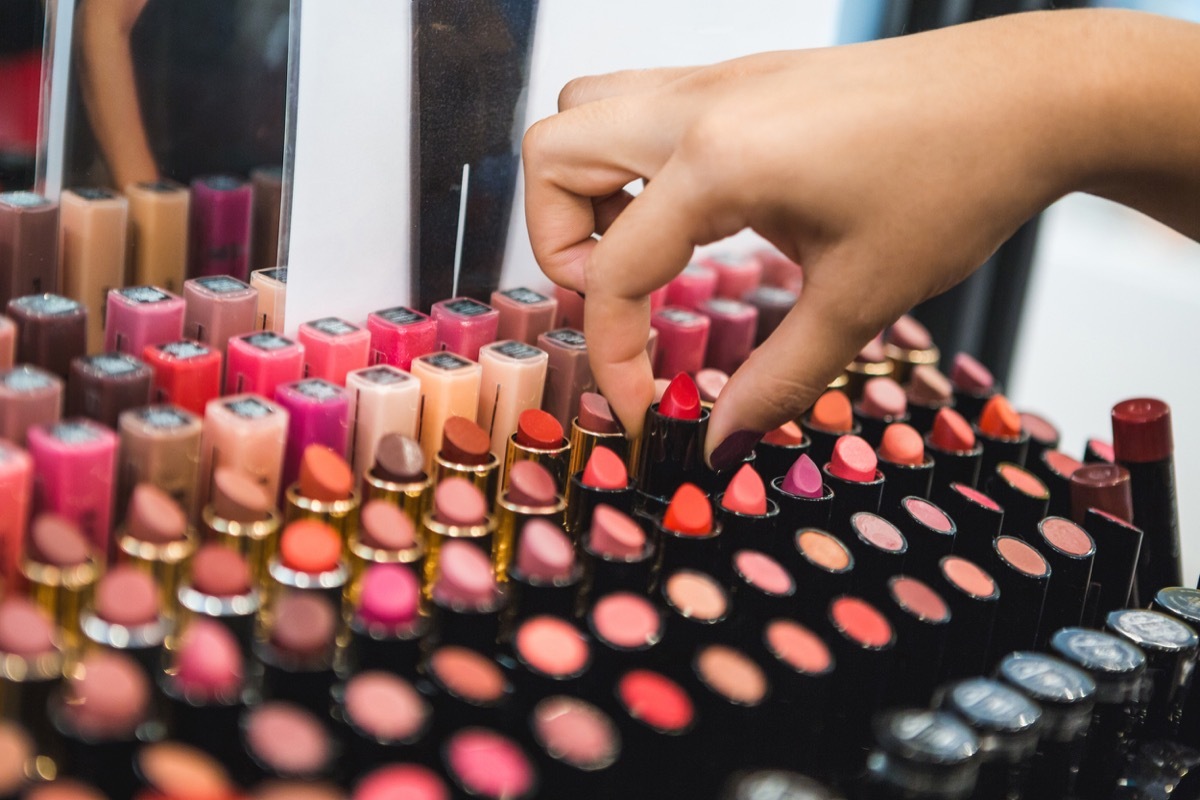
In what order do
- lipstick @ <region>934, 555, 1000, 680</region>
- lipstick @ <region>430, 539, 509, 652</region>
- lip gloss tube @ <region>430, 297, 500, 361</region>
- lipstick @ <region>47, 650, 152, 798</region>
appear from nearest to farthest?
lipstick @ <region>47, 650, 152, 798</region> < lipstick @ <region>430, 539, 509, 652</region> < lipstick @ <region>934, 555, 1000, 680</region> < lip gloss tube @ <region>430, 297, 500, 361</region>

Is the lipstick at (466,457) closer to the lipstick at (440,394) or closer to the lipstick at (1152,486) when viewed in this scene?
the lipstick at (440,394)

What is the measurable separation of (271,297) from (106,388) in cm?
17

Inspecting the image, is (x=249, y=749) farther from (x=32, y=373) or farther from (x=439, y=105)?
(x=439, y=105)

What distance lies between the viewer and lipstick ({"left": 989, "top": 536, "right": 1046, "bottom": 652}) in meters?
0.76

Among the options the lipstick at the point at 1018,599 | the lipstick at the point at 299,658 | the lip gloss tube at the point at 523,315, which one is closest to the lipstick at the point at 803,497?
the lipstick at the point at 1018,599

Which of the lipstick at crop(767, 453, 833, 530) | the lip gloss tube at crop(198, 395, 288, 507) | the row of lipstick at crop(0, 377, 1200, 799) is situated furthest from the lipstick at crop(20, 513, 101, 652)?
the lipstick at crop(767, 453, 833, 530)

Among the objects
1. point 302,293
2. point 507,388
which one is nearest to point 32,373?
point 302,293

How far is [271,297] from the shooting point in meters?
0.81

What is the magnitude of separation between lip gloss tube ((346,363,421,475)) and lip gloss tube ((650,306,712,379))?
27 cm

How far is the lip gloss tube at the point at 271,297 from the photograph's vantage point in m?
0.80

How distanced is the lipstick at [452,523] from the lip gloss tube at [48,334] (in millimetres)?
228

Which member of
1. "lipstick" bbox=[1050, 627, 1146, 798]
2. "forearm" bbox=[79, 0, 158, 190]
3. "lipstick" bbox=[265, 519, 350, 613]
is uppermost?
"forearm" bbox=[79, 0, 158, 190]

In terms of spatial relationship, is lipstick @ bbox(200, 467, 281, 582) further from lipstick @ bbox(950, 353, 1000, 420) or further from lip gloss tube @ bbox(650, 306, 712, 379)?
lipstick @ bbox(950, 353, 1000, 420)

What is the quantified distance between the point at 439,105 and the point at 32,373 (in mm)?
332
